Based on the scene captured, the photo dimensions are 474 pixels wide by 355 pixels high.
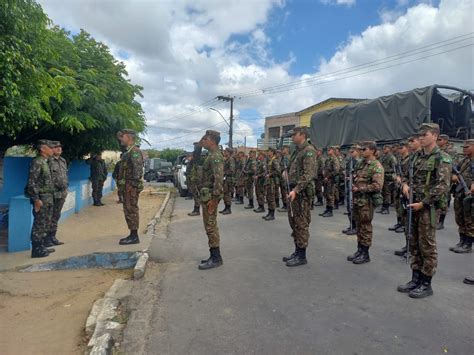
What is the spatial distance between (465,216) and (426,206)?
2233 mm

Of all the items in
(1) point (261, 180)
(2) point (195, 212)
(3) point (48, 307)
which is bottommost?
(3) point (48, 307)

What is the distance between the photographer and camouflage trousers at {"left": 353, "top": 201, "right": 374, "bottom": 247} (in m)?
4.93

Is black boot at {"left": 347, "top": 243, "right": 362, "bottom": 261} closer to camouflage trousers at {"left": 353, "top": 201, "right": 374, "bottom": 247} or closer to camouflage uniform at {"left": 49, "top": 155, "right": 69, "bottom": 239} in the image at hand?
camouflage trousers at {"left": 353, "top": 201, "right": 374, "bottom": 247}

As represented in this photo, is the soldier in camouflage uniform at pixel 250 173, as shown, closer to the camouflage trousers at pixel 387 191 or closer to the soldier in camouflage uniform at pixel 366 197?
the camouflage trousers at pixel 387 191

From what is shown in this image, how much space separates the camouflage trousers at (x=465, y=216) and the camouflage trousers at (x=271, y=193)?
3983 millimetres

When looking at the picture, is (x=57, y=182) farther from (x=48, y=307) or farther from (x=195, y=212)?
(x=195, y=212)

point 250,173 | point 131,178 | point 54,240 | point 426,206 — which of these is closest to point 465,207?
point 426,206

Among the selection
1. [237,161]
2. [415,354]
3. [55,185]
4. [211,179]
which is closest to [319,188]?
[237,161]

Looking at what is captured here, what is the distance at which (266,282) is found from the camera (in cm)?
427

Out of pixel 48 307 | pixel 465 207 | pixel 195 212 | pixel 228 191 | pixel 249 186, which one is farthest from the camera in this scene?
pixel 249 186

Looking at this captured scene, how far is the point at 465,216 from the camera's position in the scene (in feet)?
17.8

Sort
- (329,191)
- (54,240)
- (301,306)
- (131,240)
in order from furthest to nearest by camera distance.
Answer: (329,191), (54,240), (131,240), (301,306)

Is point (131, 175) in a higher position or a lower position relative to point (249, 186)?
higher

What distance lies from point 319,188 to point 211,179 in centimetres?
639
